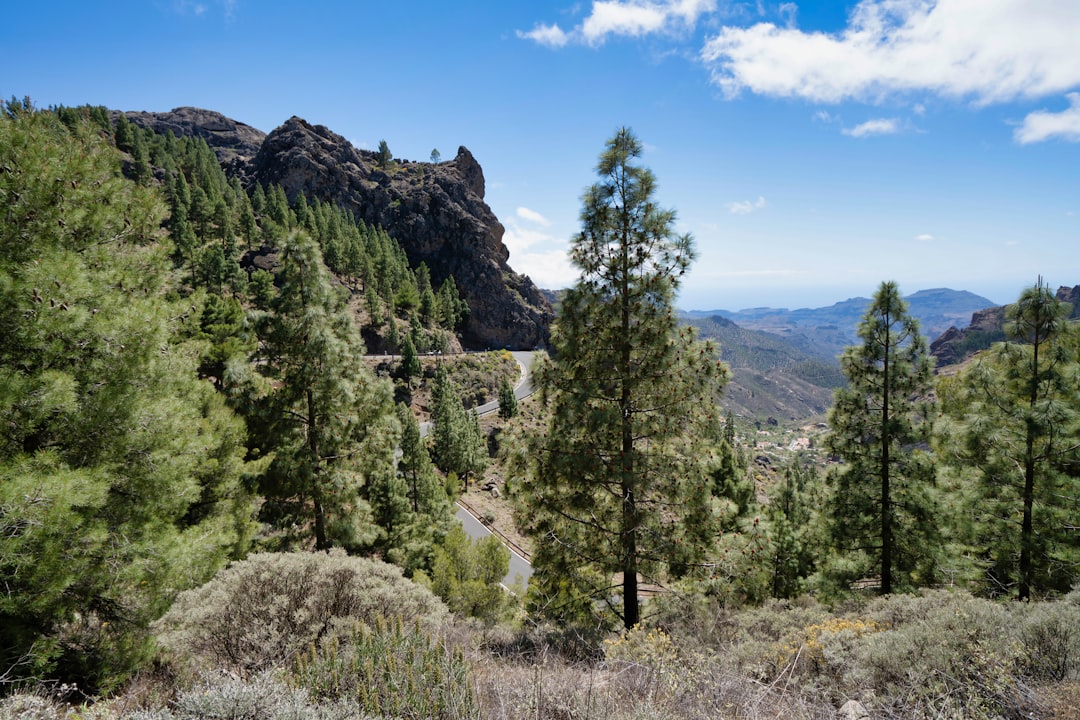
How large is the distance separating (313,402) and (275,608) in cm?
549

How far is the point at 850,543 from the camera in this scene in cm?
1124

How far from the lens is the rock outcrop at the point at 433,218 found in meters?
103

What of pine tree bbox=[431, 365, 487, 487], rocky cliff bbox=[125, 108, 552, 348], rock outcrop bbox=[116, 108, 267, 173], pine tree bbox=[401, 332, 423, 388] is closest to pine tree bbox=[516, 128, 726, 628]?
pine tree bbox=[431, 365, 487, 487]

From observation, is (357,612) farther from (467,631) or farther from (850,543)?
(850,543)

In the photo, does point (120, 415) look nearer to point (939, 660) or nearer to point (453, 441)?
point (939, 660)

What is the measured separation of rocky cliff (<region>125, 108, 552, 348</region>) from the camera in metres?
103

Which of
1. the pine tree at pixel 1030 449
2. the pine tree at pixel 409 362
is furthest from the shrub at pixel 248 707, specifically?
the pine tree at pixel 409 362

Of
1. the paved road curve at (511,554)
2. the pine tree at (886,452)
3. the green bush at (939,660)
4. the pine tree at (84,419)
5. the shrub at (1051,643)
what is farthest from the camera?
the paved road curve at (511,554)

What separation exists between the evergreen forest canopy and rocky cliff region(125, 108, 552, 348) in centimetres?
8797

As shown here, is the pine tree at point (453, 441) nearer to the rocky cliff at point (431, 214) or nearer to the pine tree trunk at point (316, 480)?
the pine tree trunk at point (316, 480)

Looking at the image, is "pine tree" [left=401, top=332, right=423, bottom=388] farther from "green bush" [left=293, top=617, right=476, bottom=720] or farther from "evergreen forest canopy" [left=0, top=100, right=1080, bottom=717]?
"green bush" [left=293, top=617, right=476, bottom=720]

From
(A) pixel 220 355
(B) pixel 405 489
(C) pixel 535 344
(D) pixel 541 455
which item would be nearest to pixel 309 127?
(C) pixel 535 344

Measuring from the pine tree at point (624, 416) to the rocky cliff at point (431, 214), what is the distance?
294 ft

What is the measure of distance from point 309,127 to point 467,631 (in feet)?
460
